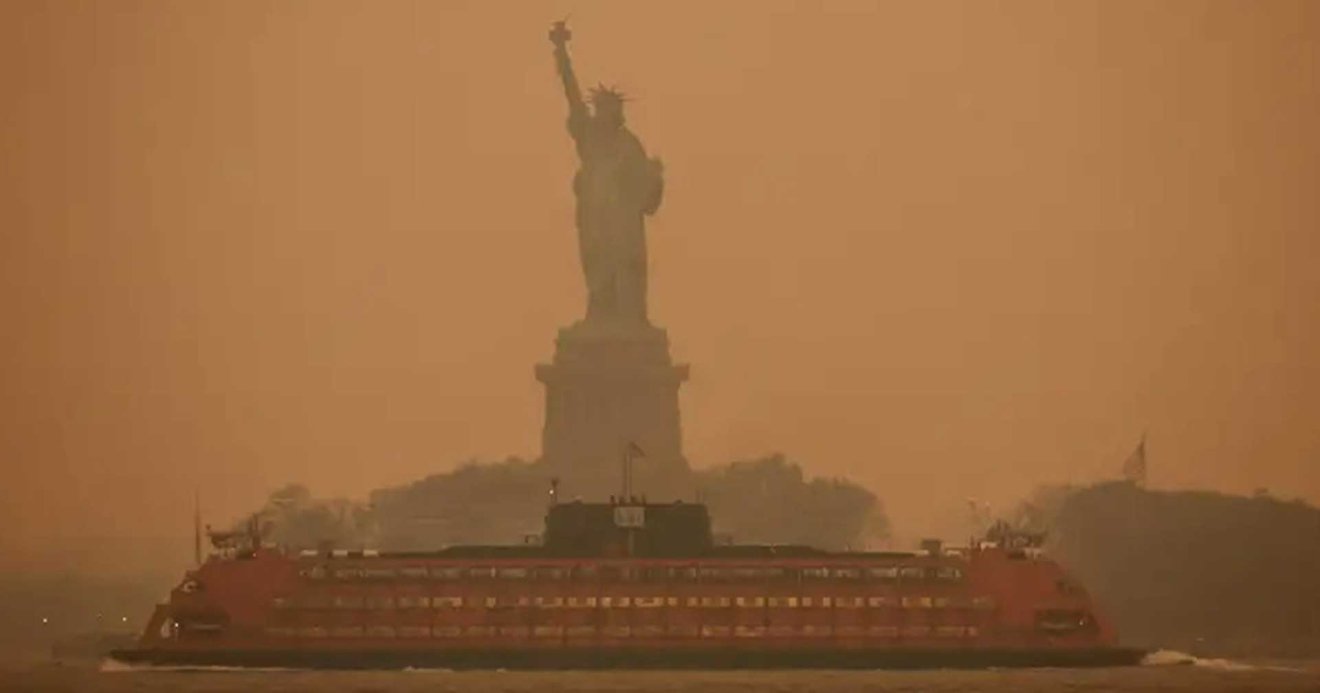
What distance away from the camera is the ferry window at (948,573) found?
147ft

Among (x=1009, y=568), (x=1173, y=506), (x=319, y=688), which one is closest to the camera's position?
(x=319, y=688)

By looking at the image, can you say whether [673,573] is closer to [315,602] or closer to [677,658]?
[677,658]

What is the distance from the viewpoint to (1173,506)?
48031mm

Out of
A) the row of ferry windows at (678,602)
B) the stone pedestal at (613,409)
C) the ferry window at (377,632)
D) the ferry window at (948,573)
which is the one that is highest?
the stone pedestal at (613,409)

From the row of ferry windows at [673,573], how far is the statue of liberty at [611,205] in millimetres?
4315

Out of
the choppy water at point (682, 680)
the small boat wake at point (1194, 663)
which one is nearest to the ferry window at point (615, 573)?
the choppy water at point (682, 680)

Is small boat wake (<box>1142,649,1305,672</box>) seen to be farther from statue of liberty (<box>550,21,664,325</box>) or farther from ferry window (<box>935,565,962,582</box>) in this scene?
statue of liberty (<box>550,21,664,325</box>)

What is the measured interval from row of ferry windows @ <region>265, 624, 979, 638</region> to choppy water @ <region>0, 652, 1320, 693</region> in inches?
20.0

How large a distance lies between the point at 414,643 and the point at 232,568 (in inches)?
95.9

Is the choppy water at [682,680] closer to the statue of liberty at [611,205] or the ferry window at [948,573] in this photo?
the ferry window at [948,573]

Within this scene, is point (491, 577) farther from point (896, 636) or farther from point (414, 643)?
point (896, 636)

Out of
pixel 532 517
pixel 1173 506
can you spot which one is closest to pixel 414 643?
pixel 532 517

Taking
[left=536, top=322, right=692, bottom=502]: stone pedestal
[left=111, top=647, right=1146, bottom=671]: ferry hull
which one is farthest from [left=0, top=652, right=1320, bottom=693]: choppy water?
[left=536, top=322, right=692, bottom=502]: stone pedestal

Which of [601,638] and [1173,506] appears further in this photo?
[1173,506]
